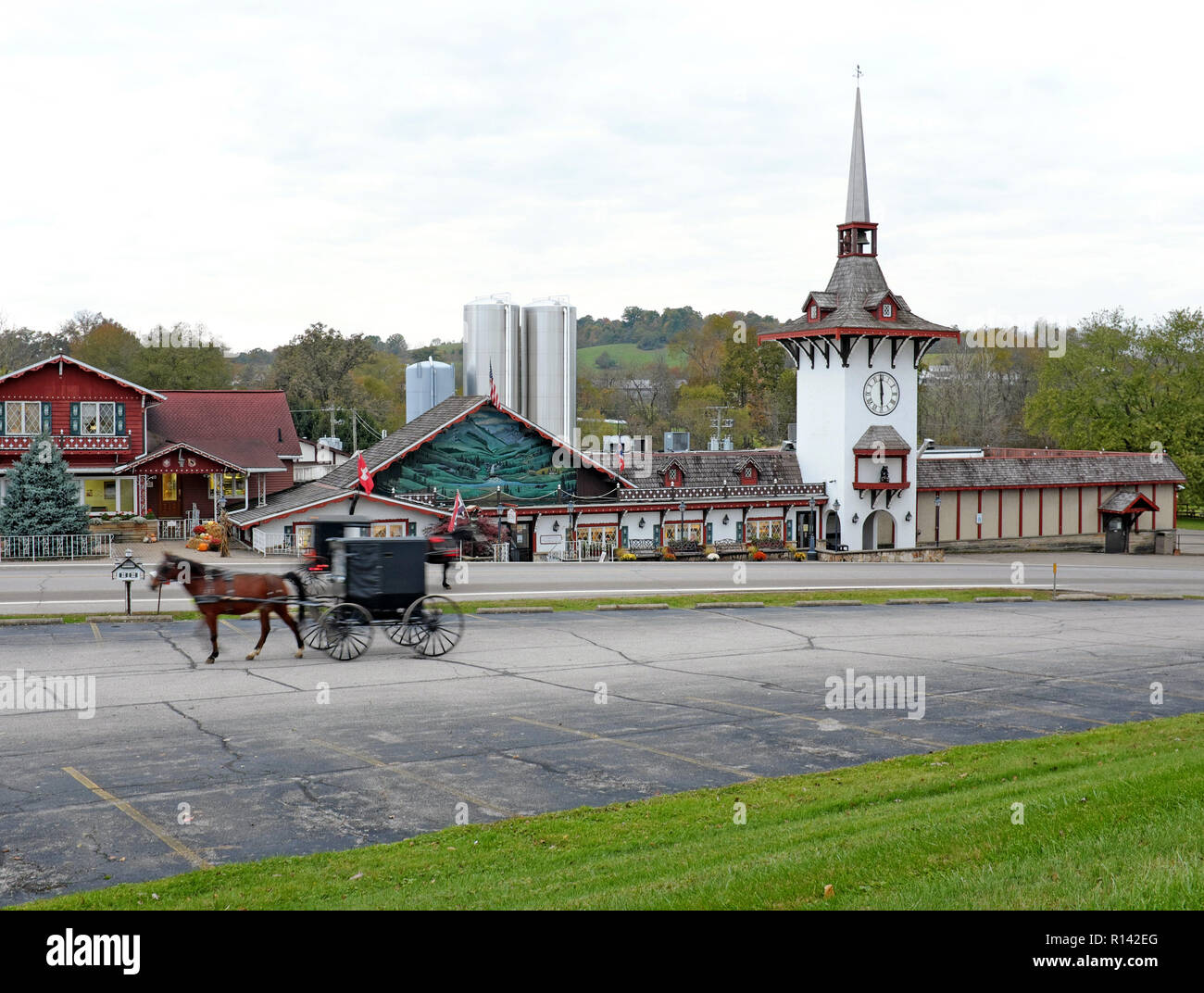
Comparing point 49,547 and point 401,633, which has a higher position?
point 49,547

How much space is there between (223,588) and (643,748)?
948 centimetres

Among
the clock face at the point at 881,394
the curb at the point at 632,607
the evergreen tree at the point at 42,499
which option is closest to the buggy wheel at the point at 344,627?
the curb at the point at 632,607

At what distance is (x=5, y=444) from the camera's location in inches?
2084

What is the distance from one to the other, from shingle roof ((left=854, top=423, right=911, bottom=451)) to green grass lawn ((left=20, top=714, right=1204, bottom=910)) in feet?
168

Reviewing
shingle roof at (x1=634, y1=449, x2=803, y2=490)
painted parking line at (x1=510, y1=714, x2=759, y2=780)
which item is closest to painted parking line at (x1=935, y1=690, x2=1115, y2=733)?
painted parking line at (x1=510, y1=714, x2=759, y2=780)

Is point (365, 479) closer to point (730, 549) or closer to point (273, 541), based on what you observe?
point (273, 541)

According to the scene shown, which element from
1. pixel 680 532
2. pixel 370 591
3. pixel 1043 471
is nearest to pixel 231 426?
pixel 680 532

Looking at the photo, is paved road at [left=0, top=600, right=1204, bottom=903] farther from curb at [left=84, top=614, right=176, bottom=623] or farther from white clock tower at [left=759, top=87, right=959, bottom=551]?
white clock tower at [left=759, top=87, right=959, bottom=551]

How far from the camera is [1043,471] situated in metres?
72.9

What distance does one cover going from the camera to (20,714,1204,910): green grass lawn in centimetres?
890

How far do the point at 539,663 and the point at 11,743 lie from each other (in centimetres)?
1030

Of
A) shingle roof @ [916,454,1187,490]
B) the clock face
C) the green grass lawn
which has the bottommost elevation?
the green grass lawn
